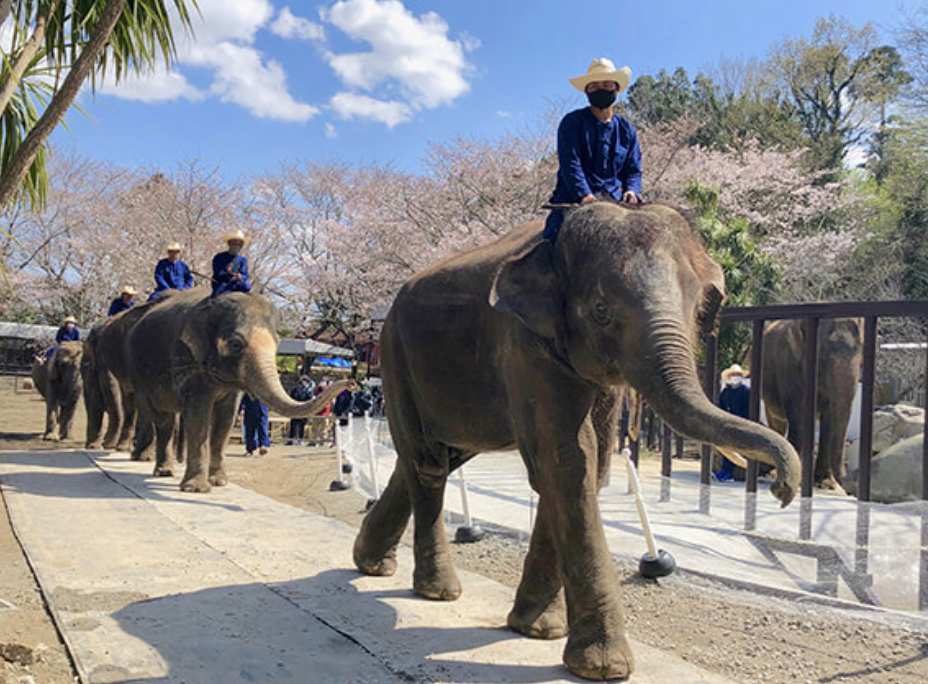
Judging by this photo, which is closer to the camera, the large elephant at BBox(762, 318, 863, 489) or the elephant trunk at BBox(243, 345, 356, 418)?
the elephant trunk at BBox(243, 345, 356, 418)

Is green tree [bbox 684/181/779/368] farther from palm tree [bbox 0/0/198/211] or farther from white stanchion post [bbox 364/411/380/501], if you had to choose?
palm tree [bbox 0/0/198/211]

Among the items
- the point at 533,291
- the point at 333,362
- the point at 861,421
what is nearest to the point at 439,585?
the point at 533,291

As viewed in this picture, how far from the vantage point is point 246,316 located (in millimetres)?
9273

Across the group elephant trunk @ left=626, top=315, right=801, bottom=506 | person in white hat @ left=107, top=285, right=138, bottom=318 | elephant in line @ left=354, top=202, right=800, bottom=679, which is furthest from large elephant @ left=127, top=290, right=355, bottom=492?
elephant trunk @ left=626, top=315, right=801, bottom=506

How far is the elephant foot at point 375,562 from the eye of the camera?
227 inches

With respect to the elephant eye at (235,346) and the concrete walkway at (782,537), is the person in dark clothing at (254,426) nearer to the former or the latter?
the elephant eye at (235,346)

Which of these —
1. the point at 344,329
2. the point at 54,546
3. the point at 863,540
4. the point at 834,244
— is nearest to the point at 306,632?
the point at 54,546

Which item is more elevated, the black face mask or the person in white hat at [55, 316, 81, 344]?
the black face mask

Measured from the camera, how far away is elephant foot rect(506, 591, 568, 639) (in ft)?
14.5

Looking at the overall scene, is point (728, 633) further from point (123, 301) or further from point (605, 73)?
point (123, 301)

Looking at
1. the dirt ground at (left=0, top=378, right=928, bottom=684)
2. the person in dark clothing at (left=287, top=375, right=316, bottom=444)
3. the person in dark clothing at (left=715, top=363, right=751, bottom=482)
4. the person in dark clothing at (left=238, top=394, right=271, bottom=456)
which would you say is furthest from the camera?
the person in dark clothing at (left=287, top=375, right=316, bottom=444)

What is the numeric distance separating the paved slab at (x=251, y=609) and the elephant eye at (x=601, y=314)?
5.29 ft

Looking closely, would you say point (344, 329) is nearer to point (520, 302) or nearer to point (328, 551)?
point (328, 551)

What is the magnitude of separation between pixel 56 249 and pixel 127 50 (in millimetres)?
33037
